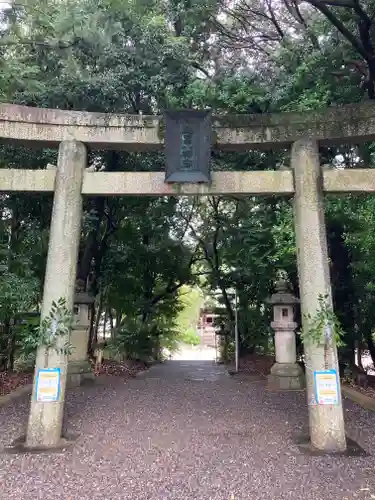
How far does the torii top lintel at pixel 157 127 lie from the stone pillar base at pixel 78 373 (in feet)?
16.9

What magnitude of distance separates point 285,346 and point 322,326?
419cm

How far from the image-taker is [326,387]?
486 centimetres

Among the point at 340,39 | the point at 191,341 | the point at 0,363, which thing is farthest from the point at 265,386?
the point at 191,341

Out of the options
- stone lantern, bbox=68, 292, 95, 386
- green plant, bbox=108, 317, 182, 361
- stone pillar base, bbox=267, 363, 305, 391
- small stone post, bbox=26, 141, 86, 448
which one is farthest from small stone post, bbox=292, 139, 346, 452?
green plant, bbox=108, 317, 182, 361

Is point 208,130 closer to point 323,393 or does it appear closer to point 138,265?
point 323,393

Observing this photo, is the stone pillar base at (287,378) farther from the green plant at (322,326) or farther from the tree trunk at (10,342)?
the tree trunk at (10,342)

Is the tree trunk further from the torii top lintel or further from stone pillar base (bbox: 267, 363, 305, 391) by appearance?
stone pillar base (bbox: 267, 363, 305, 391)

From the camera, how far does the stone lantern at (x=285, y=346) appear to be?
8.54m

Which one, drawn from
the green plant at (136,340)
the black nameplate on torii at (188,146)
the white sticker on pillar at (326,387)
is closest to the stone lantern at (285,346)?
the white sticker on pillar at (326,387)

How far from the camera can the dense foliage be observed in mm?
7156

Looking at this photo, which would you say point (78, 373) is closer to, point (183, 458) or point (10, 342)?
point (10, 342)

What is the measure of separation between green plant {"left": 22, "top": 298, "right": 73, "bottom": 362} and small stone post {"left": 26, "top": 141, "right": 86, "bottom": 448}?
0.05 m

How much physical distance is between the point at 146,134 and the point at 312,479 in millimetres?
4602

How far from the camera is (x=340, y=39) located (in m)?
7.58
